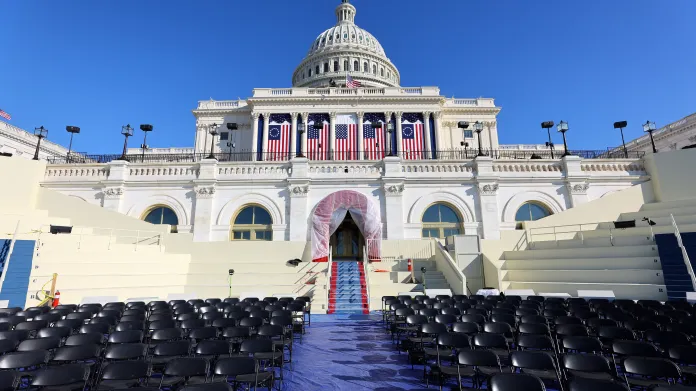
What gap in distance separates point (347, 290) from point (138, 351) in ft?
37.2

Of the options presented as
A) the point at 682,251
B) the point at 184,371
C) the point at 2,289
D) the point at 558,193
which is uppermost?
the point at 558,193

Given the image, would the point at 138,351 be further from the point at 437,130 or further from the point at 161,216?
the point at 437,130

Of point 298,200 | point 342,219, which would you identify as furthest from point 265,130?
point 342,219

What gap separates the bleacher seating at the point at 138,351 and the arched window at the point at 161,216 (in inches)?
515

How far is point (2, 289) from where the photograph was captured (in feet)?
39.7

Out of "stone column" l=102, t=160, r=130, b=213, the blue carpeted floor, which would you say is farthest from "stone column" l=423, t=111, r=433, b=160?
the blue carpeted floor

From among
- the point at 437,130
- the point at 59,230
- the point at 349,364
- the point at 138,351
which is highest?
the point at 437,130

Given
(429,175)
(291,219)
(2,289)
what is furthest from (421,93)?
(2,289)

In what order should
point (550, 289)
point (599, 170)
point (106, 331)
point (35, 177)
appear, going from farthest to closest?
point (599, 170), point (35, 177), point (550, 289), point (106, 331)

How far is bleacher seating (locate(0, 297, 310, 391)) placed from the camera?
183 inches

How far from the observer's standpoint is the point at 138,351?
18.6 ft

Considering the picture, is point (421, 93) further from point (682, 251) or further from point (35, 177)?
point (35, 177)

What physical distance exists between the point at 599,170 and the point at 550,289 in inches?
485

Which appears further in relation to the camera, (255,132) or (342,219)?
(255,132)
